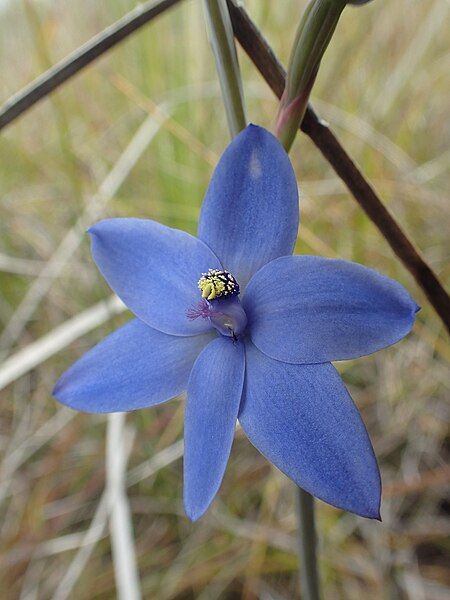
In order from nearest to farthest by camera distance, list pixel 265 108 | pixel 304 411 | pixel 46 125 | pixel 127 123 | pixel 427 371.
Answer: pixel 304 411
pixel 427 371
pixel 265 108
pixel 127 123
pixel 46 125

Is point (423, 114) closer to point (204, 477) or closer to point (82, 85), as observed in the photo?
point (82, 85)

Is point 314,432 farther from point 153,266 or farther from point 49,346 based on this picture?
point 49,346

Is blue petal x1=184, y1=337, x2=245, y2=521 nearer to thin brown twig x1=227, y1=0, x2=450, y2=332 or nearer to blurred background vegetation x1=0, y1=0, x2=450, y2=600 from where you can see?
thin brown twig x1=227, y1=0, x2=450, y2=332

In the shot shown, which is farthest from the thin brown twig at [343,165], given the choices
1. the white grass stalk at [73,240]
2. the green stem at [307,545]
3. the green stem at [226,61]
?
the white grass stalk at [73,240]

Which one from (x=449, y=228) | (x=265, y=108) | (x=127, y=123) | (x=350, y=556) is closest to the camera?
(x=350, y=556)

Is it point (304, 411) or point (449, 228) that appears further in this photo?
point (449, 228)

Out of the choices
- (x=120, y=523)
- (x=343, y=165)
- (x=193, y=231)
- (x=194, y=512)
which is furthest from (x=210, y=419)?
(x=193, y=231)

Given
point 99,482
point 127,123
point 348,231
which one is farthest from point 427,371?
point 127,123
